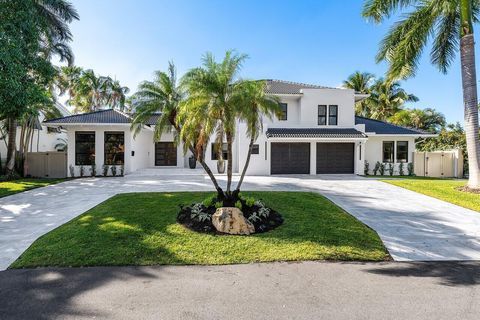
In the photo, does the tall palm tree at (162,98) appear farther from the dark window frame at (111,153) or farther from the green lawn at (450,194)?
the dark window frame at (111,153)

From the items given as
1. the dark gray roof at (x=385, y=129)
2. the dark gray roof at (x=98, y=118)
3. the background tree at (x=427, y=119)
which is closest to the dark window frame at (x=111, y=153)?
the dark gray roof at (x=98, y=118)

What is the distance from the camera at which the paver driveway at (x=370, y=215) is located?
5906 mm

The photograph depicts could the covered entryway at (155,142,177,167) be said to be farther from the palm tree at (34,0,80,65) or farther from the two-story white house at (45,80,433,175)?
the palm tree at (34,0,80,65)

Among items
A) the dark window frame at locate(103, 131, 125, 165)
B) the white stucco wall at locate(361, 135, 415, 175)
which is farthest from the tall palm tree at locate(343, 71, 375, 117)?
the dark window frame at locate(103, 131, 125, 165)

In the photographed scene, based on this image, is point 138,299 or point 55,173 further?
point 55,173

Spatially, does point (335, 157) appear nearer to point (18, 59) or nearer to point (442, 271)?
point (442, 271)

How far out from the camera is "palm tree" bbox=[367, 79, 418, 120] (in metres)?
31.6

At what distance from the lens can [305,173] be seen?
19312mm

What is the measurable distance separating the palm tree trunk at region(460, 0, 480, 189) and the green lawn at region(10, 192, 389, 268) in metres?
9.01

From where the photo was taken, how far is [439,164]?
1970 centimetres

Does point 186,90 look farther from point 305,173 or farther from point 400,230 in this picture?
point 305,173

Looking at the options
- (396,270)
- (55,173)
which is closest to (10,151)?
(55,173)

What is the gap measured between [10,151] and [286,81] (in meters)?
21.6

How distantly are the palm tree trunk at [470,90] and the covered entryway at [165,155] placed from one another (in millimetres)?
21818
